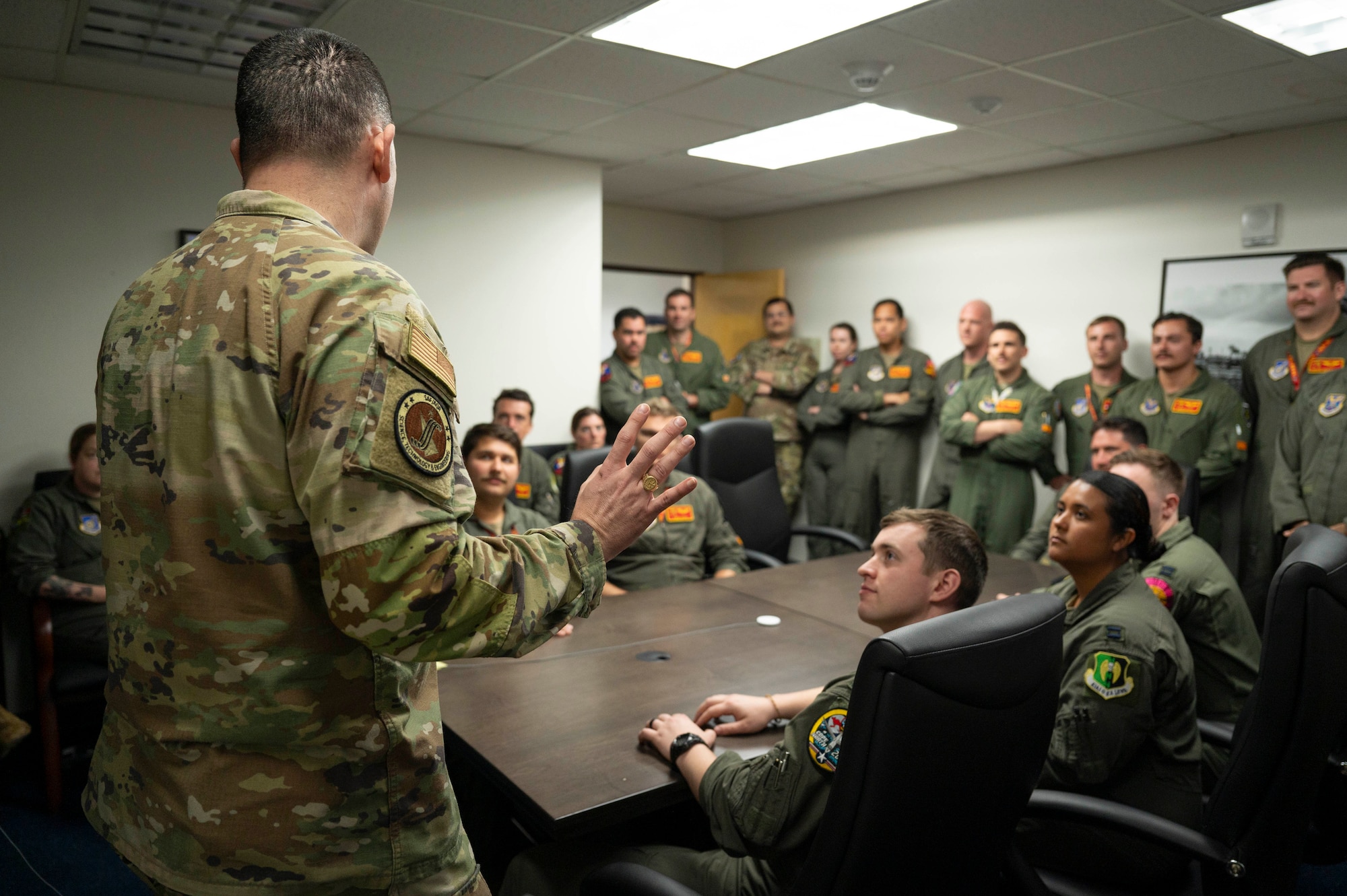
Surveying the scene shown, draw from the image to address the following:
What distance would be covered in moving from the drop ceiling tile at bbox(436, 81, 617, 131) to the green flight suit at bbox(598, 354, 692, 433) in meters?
1.57

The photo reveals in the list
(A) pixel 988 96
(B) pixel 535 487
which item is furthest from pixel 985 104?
(B) pixel 535 487

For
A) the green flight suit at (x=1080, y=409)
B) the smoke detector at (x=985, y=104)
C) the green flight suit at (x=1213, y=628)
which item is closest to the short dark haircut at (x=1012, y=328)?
the green flight suit at (x=1080, y=409)

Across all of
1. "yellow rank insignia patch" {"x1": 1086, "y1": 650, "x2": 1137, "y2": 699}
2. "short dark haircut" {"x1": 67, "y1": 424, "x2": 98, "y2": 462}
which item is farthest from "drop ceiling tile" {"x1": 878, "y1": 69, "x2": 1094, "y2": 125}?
"short dark haircut" {"x1": 67, "y1": 424, "x2": 98, "y2": 462}

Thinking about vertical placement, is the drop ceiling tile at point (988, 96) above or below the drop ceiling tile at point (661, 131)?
above

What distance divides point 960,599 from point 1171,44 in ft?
7.86

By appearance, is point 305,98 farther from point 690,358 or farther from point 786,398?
point 786,398

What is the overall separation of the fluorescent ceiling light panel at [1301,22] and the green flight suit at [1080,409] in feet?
6.28

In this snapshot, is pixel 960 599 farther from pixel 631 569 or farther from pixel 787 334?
pixel 787 334

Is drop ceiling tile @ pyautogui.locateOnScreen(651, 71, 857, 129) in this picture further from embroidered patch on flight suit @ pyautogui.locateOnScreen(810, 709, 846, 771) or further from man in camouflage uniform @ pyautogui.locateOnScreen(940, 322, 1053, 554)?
embroidered patch on flight suit @ pyautogui.locateOnScreen(810, 709, 846, 771)

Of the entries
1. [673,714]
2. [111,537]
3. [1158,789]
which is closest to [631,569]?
[673,714]

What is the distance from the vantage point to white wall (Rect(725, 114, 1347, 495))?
171 inches

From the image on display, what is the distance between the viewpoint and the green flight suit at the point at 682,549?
3.31m

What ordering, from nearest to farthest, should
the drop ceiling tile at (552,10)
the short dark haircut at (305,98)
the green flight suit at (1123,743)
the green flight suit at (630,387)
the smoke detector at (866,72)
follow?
the short dark haircut at (305,98)
the green flight suit at (1123,743)
the drop ceiling tile at (552,10)
the smoke detector at (866,72)
the green flight suit at (630,387)

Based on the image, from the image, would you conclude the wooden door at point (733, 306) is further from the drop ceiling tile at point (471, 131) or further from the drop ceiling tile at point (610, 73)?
the drop ceiling tile at point (610, 73)
